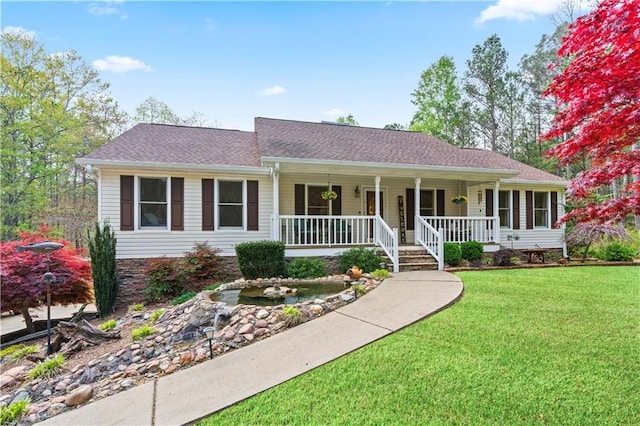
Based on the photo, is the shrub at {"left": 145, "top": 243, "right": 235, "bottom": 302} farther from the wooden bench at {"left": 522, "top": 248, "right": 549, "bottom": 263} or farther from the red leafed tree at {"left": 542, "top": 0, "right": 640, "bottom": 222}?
the wooden bench at {"left": 522, "top": 248, "right": 549, "bottom": 263}

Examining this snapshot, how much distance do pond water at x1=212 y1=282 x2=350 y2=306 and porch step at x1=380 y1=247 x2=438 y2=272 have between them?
2.52 metres

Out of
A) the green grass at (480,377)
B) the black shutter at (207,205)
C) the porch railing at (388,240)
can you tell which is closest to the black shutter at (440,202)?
the porch railing at (388,240)

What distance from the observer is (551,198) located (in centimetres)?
1258

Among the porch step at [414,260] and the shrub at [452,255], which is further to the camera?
the shrub at [452,255]

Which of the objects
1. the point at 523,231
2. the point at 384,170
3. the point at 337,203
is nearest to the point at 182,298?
the point at 337,203

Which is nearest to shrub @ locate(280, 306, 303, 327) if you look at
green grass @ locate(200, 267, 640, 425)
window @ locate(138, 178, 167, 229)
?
green grass @ locate(200, 267, 640, 425)

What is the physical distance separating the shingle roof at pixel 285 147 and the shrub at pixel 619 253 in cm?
298

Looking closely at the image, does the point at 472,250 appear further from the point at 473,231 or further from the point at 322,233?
the point at 322,233

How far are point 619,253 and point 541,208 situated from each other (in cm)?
276

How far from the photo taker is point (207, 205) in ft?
30.3

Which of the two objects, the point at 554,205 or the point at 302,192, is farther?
the point at 554,205

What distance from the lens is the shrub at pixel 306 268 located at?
8477 millimetres

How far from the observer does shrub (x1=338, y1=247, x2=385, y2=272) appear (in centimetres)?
866

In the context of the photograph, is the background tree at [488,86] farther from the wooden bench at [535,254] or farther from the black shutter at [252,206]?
the black shutter at [252,206]
